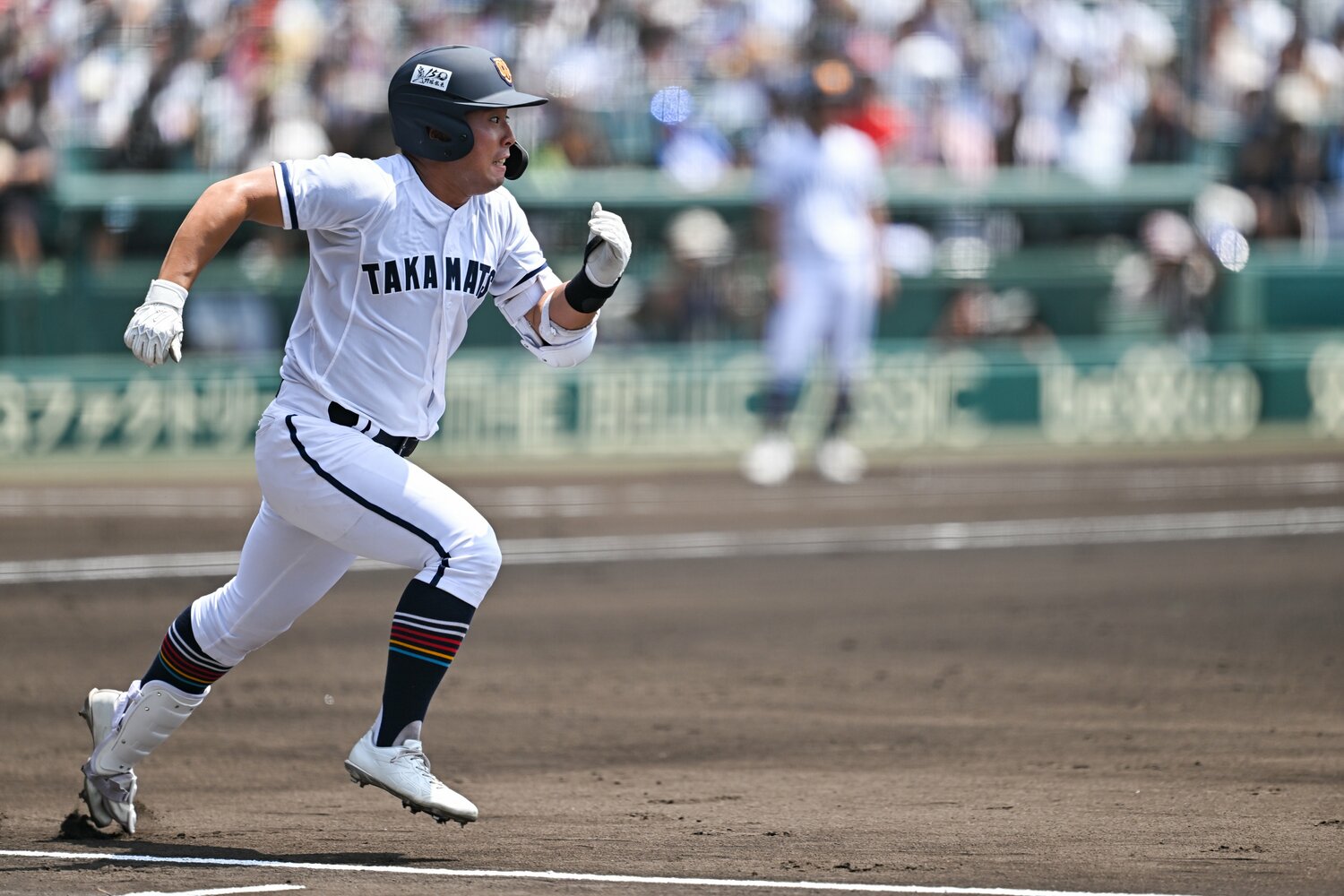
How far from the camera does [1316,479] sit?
15.9m

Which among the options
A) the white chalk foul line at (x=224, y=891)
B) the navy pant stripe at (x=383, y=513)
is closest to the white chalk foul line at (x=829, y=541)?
the navy pant stripe at (x=383, y=513)

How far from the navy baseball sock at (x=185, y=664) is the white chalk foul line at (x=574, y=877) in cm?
50

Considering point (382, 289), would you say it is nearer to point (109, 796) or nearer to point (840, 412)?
point (109, 796)

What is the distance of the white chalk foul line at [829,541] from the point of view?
1155cm

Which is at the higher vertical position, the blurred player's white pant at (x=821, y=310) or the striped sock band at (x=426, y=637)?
the blurred player's white pant at (x=821, y=310)

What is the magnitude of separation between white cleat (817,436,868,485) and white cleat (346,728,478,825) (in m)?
10.5

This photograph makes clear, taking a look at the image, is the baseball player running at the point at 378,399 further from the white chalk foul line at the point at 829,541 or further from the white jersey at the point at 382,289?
the white chalk foul line at the point at 829,541

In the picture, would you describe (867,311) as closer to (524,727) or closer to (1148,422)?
(1148,422)

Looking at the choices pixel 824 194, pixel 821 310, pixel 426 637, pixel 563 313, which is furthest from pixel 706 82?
pixel 426 637

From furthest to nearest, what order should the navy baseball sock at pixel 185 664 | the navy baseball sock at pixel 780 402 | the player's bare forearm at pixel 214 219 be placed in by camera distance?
the navy baseball sock at pixel 780 402, the navy baseball sock at pixel 185 664, the player's bare forearm at pixel 214 219

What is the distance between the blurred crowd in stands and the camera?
53.8 ft

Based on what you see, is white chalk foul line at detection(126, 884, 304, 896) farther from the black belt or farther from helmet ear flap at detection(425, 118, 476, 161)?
helmet ear flap at detection(425, 118, 476, 161)

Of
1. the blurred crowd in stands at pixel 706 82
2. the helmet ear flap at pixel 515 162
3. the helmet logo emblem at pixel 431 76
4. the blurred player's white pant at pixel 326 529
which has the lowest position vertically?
the blurred player's white pant at pixel 326 529

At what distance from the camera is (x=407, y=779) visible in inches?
205
